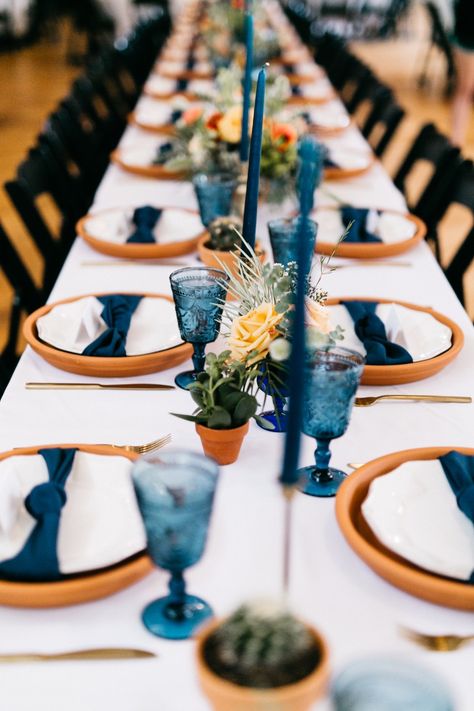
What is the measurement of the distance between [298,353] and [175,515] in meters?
0.20

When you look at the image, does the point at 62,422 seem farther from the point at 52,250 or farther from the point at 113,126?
the point at 113,126

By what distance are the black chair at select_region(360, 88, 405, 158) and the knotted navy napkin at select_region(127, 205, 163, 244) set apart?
186 centimetres

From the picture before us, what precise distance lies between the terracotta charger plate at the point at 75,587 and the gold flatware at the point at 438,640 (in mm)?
305

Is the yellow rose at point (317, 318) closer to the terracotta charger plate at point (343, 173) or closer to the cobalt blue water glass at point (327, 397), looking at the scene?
the cobalt blue water glass at point (327, 397)

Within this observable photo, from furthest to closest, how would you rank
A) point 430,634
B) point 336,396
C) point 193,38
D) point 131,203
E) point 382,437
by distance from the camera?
point 193,38
point 131,203
point 382,437
point 336,396
point 430,634

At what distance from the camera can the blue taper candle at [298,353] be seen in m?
0.73

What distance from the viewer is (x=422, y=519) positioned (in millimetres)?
1103

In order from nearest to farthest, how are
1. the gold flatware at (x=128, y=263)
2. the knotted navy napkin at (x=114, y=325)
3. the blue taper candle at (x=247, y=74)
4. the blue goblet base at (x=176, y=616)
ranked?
the blue goblet base at (x=176, y=616) < the knotted navy napkin at (x=114, y=325) < the blue taper candle at (x=247, y=74) < the gold flatware at (x=128, y=263)

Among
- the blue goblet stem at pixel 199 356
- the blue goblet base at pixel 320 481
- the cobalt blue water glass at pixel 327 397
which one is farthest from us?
the blue goblet stem at pixel 199 356

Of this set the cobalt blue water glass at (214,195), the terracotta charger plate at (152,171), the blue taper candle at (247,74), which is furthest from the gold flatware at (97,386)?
the terracotta charger plate at (152,171)

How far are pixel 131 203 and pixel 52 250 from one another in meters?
0.31

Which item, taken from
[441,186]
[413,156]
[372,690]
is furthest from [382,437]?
[413,156]

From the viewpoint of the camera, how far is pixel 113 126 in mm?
4801

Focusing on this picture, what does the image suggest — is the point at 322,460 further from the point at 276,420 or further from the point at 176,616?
the point at 176,616
